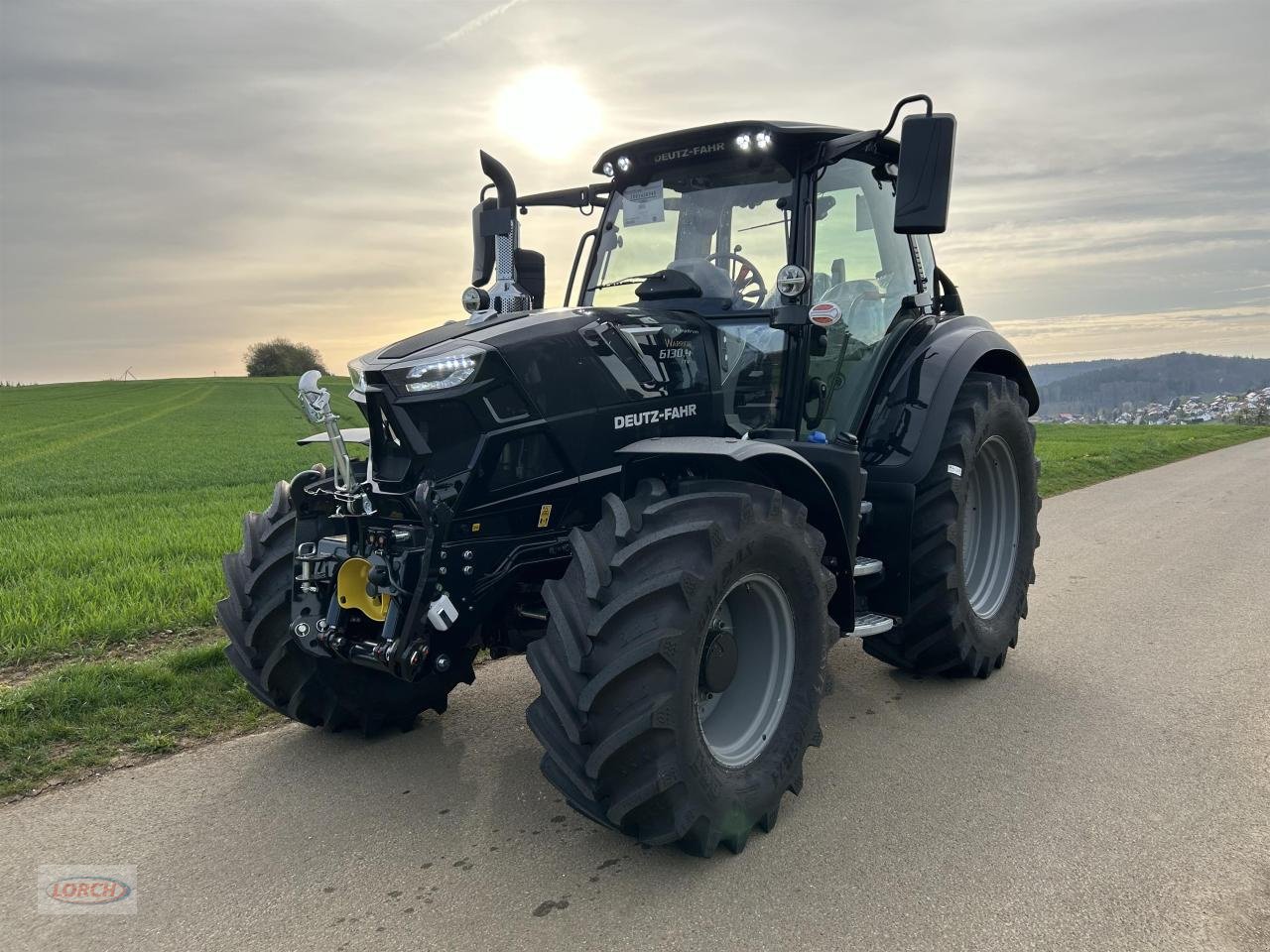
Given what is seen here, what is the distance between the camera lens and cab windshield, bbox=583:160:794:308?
430 centimetres

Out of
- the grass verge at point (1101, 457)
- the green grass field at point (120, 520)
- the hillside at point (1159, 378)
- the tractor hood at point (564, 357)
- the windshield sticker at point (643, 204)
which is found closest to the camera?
the tractor hood at point (564, 357)

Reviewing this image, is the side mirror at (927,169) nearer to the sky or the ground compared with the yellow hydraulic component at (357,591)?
nearer to the sky

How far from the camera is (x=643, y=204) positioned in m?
4.62

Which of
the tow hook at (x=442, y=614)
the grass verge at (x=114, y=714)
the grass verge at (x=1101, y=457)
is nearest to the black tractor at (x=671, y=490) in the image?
the tow hook at (x=442, y=614)

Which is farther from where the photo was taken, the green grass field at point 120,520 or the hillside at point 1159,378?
the hillside at point 1159,378

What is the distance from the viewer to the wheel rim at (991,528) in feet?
17.1

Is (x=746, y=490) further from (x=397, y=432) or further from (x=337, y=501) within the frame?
(x=337, y=501)

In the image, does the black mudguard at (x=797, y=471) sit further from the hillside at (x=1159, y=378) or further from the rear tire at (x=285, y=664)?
the hillside at (x=1159, y=378)

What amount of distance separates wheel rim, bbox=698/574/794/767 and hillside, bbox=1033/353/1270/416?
81.8 metres

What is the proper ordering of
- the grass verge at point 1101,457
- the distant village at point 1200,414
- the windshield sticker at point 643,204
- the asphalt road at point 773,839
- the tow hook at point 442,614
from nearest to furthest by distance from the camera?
the asphalt road at point 773,839 < the tow hook at point 442,614 < the windshield sticker at point 643,204 < the grass verge at point 1101,457 < the distant village at point 1200,414

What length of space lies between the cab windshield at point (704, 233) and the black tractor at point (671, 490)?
0.05 feet

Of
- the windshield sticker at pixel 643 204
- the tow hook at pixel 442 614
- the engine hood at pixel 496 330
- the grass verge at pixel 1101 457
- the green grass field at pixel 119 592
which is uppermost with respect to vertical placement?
the windshield sticker at pixel 643 204

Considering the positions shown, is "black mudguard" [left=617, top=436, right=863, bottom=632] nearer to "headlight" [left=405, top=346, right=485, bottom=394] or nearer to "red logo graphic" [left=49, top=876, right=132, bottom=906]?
"headlight" [left=405, top=346, right=485, bottom=394]

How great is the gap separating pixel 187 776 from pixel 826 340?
3.33m
